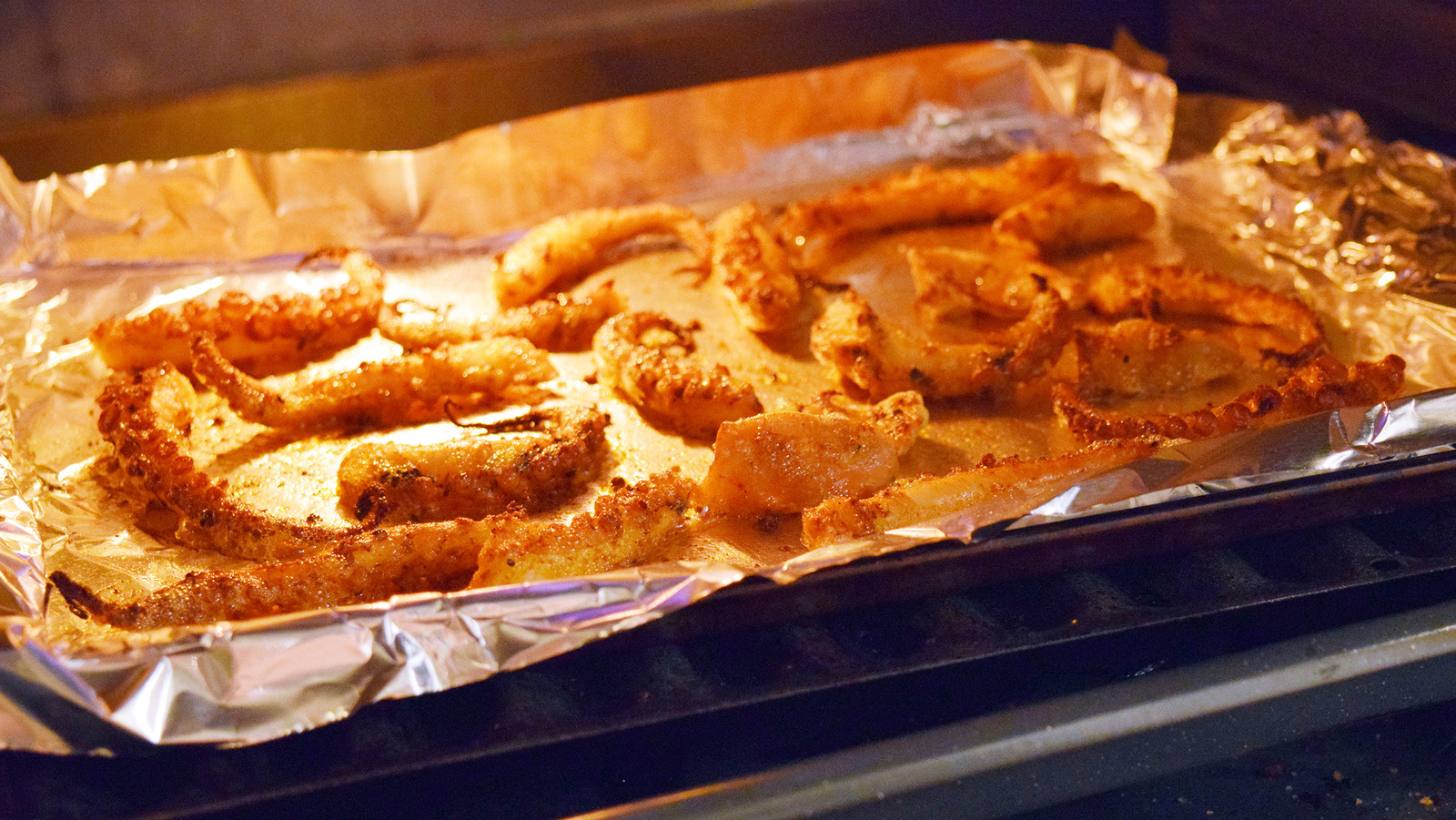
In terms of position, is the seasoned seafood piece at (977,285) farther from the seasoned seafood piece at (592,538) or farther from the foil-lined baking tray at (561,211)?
the seasoned seafood piece at (592,538)

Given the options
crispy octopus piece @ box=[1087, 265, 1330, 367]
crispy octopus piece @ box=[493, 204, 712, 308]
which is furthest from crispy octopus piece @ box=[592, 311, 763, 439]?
crispy octopus piece @ box=[1087, 265, 1330, 367]

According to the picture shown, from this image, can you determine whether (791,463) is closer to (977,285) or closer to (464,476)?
(464,476)

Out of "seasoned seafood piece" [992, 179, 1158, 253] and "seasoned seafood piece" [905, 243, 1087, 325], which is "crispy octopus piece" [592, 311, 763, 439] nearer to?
"seasoned seafood piece" [905, 243, 1087, 325]

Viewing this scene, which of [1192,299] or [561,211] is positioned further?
[561,211]

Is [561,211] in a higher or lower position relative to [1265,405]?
higher

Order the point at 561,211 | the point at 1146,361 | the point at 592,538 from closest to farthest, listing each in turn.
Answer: the point at 592,538
the point at 1146,361
the point at 561,211

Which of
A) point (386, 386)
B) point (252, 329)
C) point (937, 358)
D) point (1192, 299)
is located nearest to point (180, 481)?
point (386, 386)

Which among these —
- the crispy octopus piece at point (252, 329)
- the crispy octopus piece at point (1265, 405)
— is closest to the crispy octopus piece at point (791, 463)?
the crispy octopus piece at point (1265, 405)
